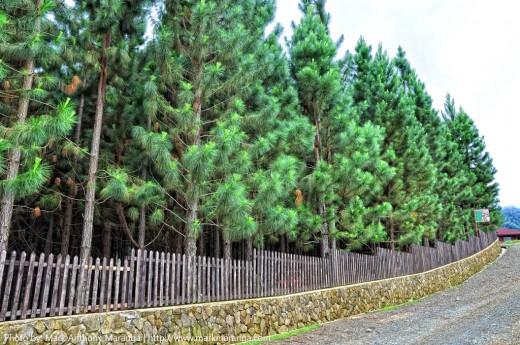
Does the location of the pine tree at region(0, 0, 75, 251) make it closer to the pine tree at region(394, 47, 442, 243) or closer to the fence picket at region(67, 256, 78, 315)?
the fence picket at region(67, 256, 78, 315)

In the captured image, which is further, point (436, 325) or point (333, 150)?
point (333, 150)

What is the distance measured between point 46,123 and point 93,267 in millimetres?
2390

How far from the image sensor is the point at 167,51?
889cm

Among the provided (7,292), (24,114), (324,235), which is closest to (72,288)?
(7,292)

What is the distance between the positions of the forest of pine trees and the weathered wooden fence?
58cm

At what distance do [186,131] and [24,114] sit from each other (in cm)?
325

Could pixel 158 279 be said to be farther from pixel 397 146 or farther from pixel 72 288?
pixel 397 146

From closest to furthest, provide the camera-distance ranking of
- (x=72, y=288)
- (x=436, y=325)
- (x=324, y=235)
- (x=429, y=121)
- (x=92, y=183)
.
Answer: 1. (x=72, y=288)
2. (x=92, y=183)
3. (x=436, y=325)
4. (x=324, y=235)
5. (x=429, y=121)

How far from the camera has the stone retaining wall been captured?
5223 mm

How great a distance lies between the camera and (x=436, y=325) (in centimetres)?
→ 852

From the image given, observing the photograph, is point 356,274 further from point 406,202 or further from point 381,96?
point 381,96

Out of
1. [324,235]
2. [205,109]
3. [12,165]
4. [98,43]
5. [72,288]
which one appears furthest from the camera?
[324,235]

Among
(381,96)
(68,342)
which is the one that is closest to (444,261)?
(381,96)

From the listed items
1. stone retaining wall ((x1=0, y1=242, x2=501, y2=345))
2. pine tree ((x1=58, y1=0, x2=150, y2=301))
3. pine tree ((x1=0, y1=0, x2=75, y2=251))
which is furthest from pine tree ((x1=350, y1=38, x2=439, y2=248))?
pine tree ((x1=0, y1=0, x2=75, y2=251))
